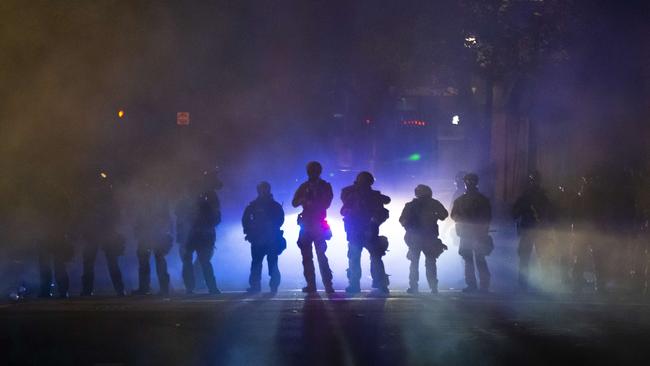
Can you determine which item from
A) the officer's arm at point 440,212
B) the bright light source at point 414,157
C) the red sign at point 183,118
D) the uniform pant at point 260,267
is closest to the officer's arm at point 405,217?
the officer's arm at point 440,212

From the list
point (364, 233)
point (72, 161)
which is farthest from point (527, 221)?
point (72, 161)

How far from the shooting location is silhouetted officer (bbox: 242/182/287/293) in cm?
1520


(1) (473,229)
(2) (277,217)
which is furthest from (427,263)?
(2) (277,217)

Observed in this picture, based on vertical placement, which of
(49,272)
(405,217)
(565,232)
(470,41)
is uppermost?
(470,41)

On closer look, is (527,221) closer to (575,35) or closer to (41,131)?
(575,35)

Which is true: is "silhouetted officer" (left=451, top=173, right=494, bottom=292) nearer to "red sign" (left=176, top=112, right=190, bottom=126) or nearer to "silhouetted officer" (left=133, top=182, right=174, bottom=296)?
"silhouetted officer" (left=133, top=182, right=174, bottom=296)

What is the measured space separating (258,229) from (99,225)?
231cm

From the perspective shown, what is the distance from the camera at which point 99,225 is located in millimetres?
15102

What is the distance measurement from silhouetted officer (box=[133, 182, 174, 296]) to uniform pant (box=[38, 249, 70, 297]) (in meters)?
1.13

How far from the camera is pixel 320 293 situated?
1514 cm

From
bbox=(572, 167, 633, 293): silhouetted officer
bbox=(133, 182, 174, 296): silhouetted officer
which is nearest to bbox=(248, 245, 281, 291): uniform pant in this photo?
bbox=(133, 182, 174, 296): silhouetted officer

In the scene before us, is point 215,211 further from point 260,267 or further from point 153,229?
point 260,267

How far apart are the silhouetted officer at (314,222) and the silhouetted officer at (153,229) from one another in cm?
196

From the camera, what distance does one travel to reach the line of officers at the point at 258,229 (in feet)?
49.2
